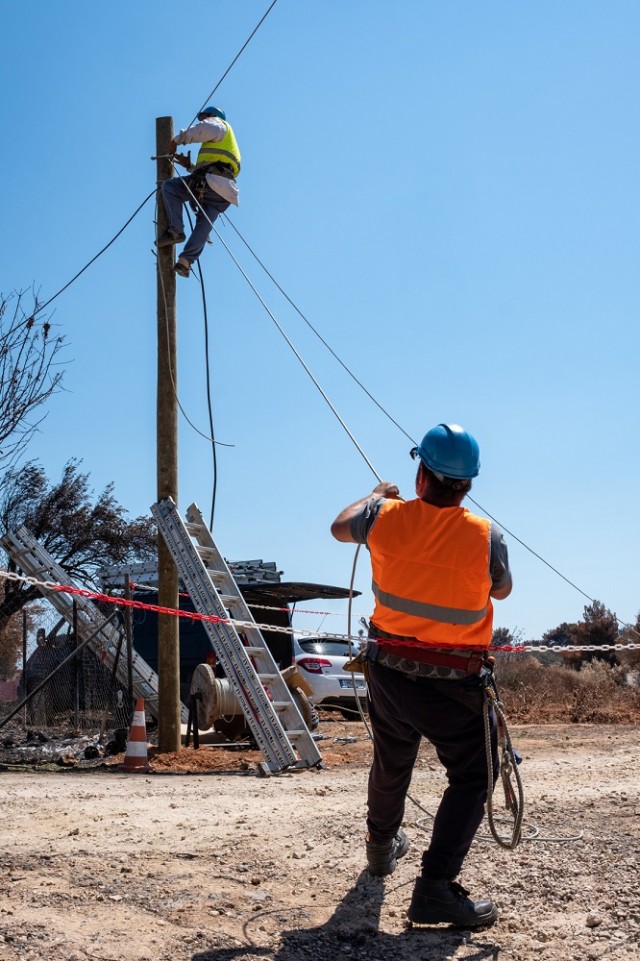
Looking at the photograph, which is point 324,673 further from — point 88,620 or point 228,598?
point 228,598

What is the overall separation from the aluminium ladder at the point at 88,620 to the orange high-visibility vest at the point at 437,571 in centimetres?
884

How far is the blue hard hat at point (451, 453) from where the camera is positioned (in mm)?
4234

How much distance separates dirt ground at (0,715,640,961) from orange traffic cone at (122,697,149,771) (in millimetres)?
2193

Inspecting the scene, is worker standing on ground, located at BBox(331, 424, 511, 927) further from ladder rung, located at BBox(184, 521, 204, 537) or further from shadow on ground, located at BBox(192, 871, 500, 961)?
ladder rung, located at BBox(184, 521, 204, 537)

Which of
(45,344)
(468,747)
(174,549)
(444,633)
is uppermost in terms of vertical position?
(45,344)

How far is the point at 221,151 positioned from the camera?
38.0ft

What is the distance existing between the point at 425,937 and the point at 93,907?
1.35 metres

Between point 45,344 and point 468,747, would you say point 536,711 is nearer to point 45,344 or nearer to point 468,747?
point 45,344

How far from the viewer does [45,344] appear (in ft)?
29.9

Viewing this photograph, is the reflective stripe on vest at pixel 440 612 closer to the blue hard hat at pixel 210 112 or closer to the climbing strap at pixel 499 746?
the climbing strap at pixel 499 746

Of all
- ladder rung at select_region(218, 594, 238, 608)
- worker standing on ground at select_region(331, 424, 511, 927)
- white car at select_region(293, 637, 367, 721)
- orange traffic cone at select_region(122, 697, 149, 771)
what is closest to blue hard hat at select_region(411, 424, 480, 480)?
worker standing on ground at select_region(331, 424, 511, 927)

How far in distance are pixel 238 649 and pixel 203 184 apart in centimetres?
548

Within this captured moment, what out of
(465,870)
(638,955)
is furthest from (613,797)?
(638,955)

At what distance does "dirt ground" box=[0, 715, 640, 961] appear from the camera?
3.79m
